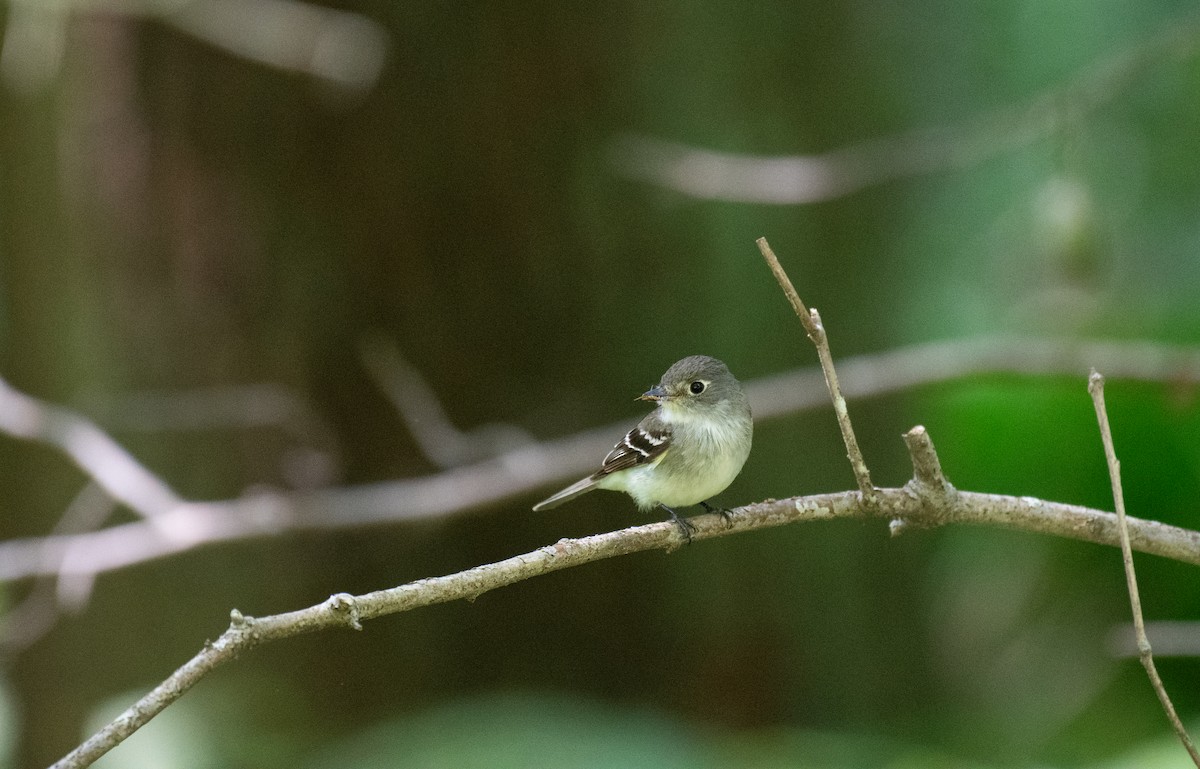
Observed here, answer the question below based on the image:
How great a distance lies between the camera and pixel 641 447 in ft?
5.64

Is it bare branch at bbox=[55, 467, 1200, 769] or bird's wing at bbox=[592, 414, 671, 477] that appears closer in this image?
bare branch at bbox=[55, 467, 1200, 769]

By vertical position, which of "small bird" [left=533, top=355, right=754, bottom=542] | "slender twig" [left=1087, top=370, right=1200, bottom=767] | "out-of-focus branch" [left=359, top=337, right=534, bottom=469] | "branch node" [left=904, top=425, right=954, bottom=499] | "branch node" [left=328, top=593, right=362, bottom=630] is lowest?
"slender twig" [left=1087, top=370, right=1200, bottom=767]

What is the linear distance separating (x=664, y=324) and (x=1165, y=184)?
303cm

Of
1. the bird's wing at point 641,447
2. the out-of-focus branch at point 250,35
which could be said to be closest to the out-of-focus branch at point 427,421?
the out-of-focus branch at point 250,35

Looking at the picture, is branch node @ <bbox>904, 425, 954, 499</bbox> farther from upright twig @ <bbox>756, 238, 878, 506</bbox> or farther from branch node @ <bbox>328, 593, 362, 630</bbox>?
A: branch node @ <bbox>328, 593, 362, 630</bbox>

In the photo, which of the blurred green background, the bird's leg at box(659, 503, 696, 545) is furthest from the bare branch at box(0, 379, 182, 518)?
the bird's leg at box(659, 503, 696, 545)

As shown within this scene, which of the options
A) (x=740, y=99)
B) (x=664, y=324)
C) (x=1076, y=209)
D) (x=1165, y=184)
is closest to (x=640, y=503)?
(x=1076, y=209)

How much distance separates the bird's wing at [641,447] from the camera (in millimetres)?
1686

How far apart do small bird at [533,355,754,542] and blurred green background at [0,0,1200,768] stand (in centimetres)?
111

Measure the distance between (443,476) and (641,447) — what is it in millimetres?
1350

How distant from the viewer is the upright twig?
971 millimetres

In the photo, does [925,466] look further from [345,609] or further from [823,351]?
[345,609]

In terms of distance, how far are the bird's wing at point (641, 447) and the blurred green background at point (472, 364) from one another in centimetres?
105

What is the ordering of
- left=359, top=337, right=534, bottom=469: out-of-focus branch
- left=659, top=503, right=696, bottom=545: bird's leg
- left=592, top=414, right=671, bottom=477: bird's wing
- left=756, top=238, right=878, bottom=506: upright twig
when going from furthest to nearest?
left=359, top=337, right=534, bottom=469: out-of-focus branch
left=592, top=414, right=671, bottom=477: bird's wing
left=659, top=503, right=696, bottom=545: bird's leg
left=756, top=238, right=878, bottom=506: upright twig
